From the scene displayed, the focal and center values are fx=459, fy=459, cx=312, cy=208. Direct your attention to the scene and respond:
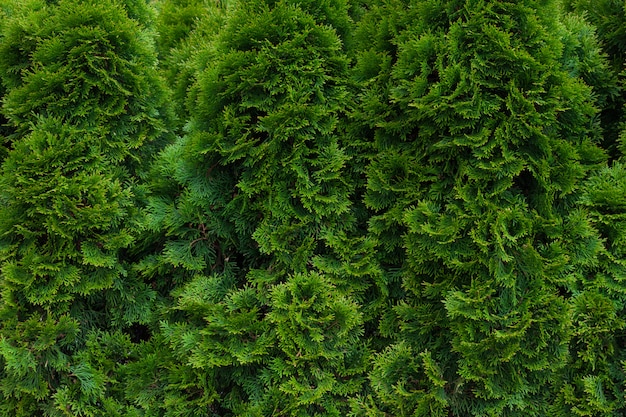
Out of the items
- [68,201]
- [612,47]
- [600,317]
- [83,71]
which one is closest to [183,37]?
[83,71]

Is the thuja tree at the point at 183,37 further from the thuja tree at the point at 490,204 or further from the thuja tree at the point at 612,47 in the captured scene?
the thuja tree at the point at 612,47

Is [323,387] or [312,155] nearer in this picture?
[323,387]

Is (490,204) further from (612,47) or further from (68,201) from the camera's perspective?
(68,201)

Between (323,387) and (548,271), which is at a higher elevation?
(548,271)

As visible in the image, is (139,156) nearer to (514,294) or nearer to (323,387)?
(323,387)

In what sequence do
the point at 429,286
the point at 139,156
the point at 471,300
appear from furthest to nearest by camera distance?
1. the point at 139,156
2. the point at 429,286
3. the point at 471,300

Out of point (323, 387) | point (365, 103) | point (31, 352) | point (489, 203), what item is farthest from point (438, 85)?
point (31, 352)

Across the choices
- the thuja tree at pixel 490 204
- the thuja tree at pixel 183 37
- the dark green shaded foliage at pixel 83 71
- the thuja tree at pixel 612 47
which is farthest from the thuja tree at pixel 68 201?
the thuja tree at pixel 612 47

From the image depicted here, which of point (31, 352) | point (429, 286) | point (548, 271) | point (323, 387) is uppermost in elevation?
point (548, 271)
